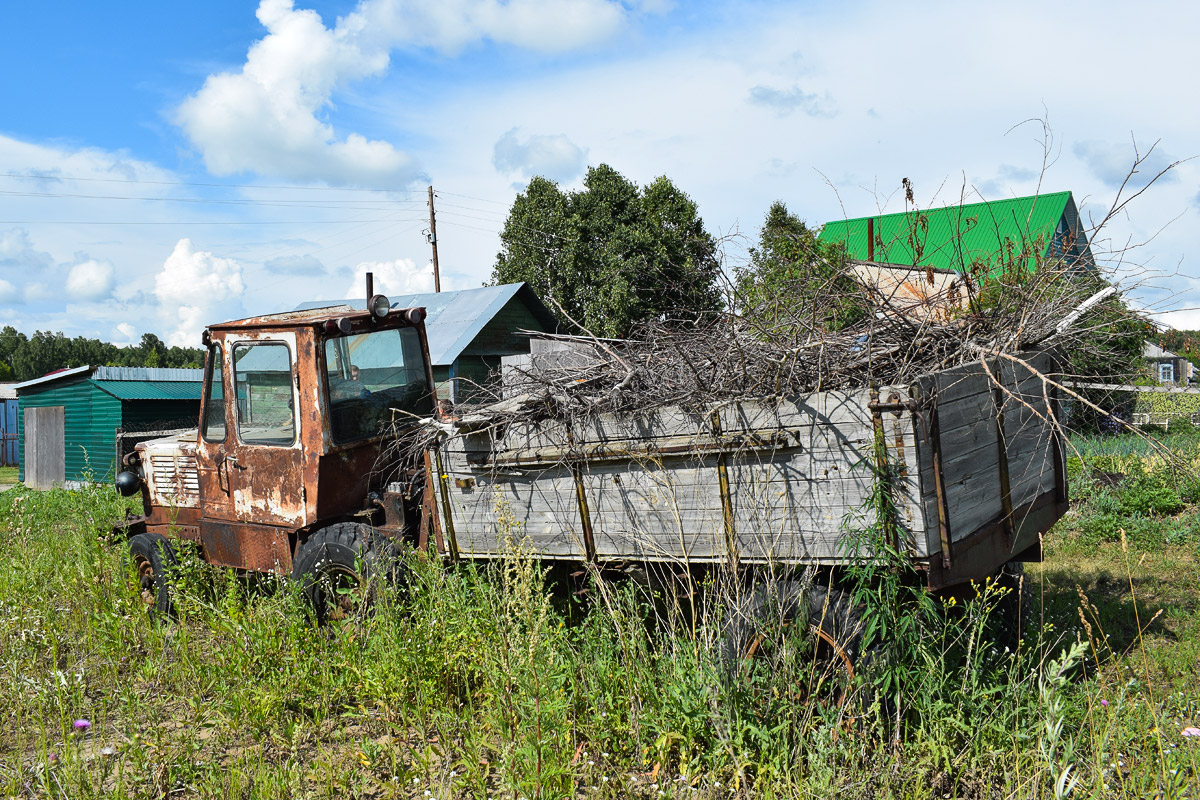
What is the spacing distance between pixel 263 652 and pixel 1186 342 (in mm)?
6055

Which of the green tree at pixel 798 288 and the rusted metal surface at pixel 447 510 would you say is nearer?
the green tree at pixel 798 288

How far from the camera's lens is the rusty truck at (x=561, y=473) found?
339 cm

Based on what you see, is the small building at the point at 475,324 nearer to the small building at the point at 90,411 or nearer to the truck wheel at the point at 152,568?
the small building at the point at 90,411

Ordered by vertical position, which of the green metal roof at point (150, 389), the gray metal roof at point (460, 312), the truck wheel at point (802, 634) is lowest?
the truck wheel at point (802, 634)

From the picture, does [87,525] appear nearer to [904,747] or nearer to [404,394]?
[404,394]

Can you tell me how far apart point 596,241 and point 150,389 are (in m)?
13.9

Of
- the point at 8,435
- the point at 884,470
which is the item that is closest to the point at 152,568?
the point at 884,470

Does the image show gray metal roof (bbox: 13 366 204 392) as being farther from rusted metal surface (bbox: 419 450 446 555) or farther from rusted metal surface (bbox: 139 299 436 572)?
rusted metal surface (bbox: 419 450 446 555)

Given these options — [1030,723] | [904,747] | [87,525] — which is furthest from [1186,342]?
[87,525]

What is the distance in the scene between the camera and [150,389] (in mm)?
18719

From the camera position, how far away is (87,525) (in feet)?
24.6

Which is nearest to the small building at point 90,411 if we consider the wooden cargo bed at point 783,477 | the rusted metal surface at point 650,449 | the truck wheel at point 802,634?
the rusted metal surface at point 650,449

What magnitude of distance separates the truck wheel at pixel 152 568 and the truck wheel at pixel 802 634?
4.32 meters

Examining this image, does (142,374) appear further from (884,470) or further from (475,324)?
(884,470)
